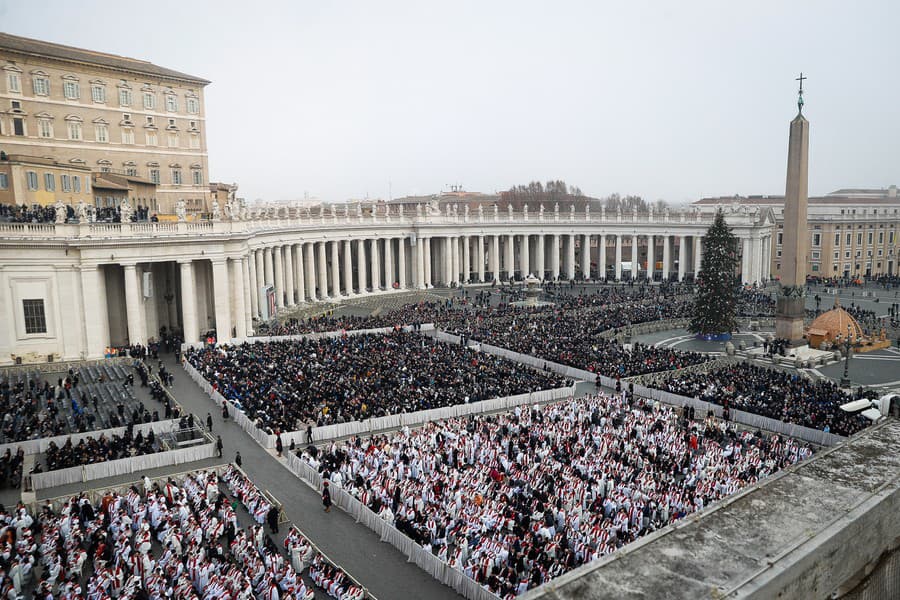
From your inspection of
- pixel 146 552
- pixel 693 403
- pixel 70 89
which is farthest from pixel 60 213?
pixel 693 403

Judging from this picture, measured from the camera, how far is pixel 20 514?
60.8 feet

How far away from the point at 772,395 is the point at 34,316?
128 feet

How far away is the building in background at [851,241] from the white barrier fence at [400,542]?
84391 millimetres

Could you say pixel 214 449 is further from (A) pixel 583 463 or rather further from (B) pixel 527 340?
(B) pixel 527 340

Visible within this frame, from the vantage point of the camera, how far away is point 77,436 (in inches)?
982

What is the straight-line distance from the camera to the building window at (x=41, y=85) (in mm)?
53875

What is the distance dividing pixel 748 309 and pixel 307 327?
3903 centimetres

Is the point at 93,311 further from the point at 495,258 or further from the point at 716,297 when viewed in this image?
the point at 495,258

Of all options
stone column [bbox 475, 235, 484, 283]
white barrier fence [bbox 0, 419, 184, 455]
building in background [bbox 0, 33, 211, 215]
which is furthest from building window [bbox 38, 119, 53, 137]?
stone column [bbox 475, 235, 484, 283]

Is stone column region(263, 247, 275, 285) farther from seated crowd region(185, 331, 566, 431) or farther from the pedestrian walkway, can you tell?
the pedestrian walkway

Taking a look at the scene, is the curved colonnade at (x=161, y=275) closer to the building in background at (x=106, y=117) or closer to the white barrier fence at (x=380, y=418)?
the building in background at (x=106, y=117)

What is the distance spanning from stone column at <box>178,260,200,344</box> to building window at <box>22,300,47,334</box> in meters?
7.70

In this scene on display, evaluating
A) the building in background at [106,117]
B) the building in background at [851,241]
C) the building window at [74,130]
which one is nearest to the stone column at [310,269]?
the building in background at [106,117]

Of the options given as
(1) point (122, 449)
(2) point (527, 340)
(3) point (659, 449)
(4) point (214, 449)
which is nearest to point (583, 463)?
(3) point (659, 449)
